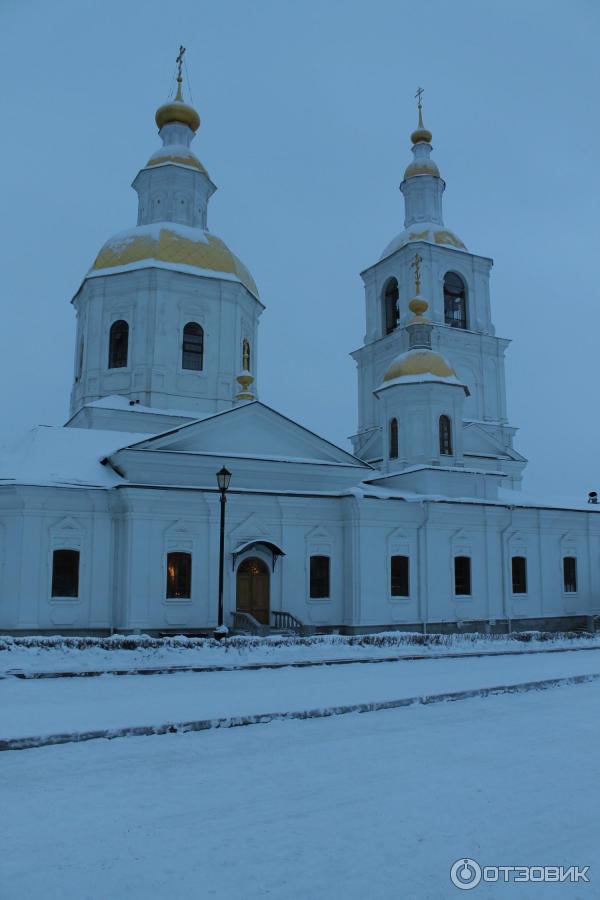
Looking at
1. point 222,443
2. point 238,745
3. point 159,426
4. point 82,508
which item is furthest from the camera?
point 159,426

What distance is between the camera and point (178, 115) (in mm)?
31516

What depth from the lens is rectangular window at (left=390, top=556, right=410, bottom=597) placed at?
81.5ft

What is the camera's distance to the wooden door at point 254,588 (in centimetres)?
2286

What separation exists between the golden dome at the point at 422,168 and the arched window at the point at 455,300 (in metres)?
5.70

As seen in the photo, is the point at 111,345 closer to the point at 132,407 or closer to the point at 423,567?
the point at 132,407

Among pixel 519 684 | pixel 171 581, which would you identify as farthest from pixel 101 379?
pixel 519 684

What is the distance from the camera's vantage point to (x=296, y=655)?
1502cm

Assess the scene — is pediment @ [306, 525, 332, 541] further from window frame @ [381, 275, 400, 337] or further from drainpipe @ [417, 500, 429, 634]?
window frame @ [381, 275, 400, 337]

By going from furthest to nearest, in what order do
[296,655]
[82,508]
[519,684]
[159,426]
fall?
[159,426] < [82,508] < [296,655] < [519,684]

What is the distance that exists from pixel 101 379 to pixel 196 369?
335 centimetres

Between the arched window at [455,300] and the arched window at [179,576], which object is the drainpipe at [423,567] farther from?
the arched window at [455,300]

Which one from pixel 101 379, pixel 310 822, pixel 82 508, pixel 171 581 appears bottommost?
pixel 310 822

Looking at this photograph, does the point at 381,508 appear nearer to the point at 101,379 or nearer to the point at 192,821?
the point at 101,379

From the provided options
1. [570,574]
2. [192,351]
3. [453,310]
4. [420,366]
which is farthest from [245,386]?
[570,574]
